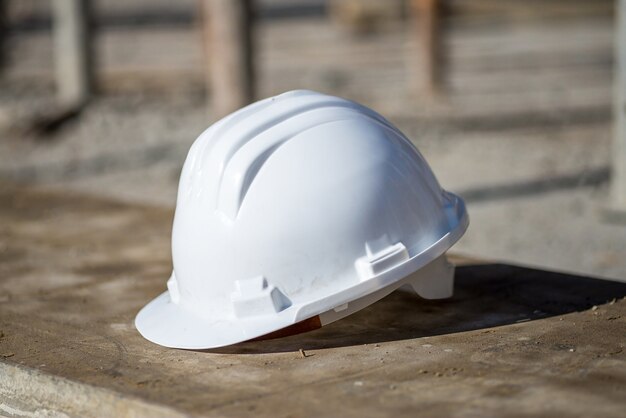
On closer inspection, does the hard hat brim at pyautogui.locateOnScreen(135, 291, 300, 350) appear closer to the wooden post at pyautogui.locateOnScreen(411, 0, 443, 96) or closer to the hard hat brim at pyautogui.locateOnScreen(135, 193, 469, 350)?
the hard hat brim at pyautogui.locateOnScreen(135, 193, 469, 350)

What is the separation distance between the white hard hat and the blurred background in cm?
243

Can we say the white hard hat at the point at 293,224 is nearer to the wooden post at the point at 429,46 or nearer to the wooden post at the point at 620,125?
the wooden post at the point at 620,125

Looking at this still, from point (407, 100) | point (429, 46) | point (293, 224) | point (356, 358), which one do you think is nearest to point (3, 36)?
point (407, 100)

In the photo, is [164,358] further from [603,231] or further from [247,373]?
[603,231]

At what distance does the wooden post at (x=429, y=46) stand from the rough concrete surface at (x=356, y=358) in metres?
6.50

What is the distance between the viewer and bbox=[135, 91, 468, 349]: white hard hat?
4090mm

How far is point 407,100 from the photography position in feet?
39.8

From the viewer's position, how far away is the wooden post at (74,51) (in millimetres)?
11656

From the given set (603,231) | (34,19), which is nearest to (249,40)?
(603,231)

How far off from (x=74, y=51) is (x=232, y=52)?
3.54m

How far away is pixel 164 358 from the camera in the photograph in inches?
163

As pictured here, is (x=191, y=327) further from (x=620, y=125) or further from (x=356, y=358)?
(x=620, y=125)

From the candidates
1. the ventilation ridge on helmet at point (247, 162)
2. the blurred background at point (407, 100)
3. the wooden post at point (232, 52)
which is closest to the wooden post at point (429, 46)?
the blurred background at point (407, 100)

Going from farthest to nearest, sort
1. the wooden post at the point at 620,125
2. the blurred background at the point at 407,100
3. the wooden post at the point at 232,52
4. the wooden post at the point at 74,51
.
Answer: the wooden post at the point at 74,51, the wooden post at the point at 232,52, the blurred background at the point at 407,100, the wooden post at the point at 620,125
